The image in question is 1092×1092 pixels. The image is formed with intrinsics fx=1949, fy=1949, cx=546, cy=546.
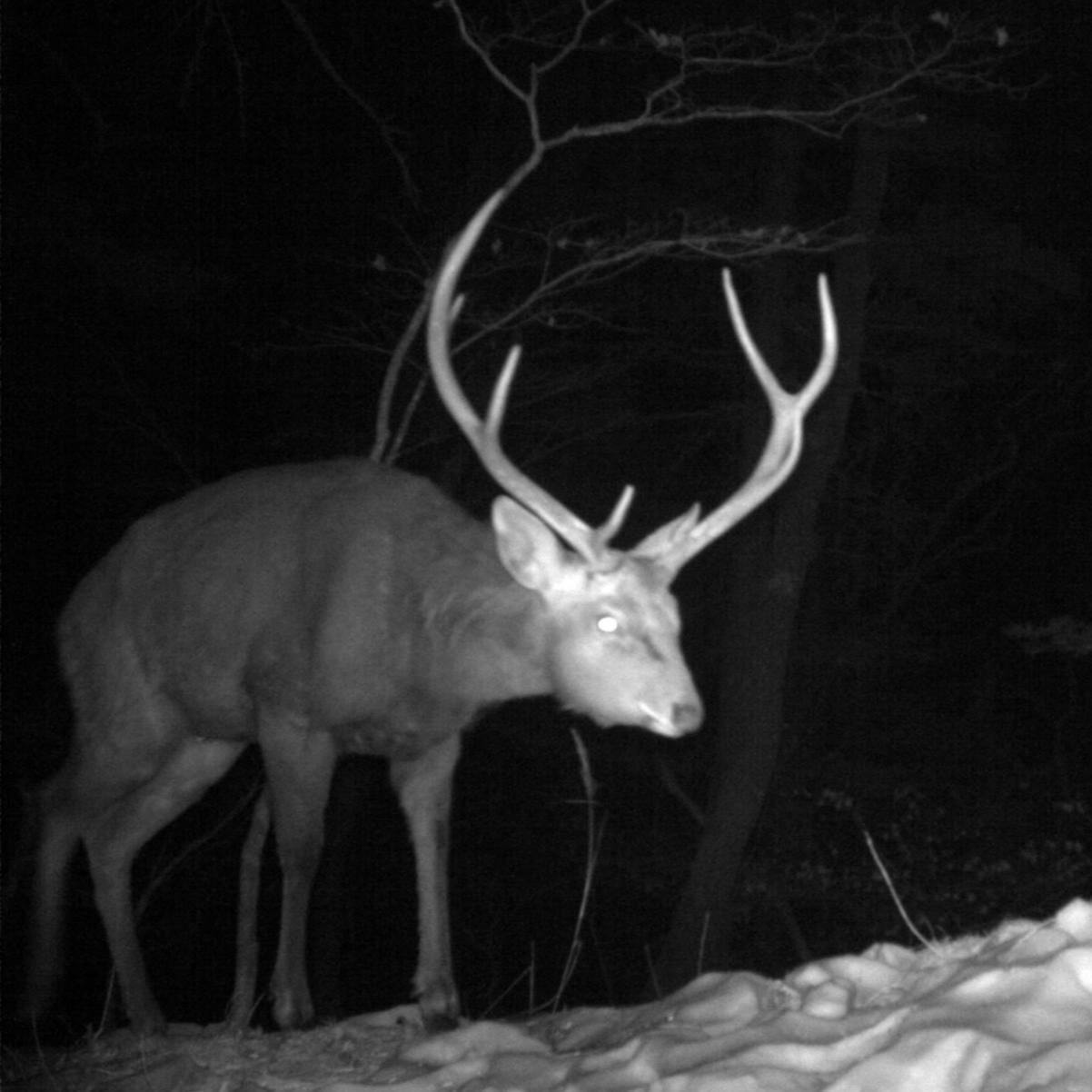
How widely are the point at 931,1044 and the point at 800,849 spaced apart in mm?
14074

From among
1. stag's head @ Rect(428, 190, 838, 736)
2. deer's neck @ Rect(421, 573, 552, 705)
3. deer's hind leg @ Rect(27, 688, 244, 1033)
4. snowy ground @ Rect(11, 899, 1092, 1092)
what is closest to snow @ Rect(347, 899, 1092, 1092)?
snowy ground @ Rect(11, 899, 1092, 1092)

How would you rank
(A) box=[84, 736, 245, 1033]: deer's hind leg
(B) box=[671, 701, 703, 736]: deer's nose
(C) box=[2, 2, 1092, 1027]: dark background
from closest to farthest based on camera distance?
(B) box=[671, 701, 703, 736]: deer's nose < (A) box=[84, 736, 245, 1033]: deer's hind leg < (C) box=[2, 2, 1092, 1027]: dark background

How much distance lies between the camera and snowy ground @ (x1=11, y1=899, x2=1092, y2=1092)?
166 inches

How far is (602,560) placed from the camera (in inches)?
280

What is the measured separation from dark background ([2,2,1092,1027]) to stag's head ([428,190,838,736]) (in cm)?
523

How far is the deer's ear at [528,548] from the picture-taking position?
7.14 metres

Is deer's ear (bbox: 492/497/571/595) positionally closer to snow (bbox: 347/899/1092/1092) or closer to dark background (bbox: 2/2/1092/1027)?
snow (bbox: 347/899/1092/1092)

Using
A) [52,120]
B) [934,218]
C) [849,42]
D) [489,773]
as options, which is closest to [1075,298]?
[934,218]

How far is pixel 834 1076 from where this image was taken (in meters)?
4.44

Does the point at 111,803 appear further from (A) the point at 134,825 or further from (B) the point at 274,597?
(B) the point at 274,597

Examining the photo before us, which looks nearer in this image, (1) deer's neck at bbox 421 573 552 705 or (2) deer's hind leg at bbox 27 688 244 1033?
(1) deer's neck at bbox 421 573 552 705

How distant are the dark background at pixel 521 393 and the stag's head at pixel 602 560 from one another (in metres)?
5.23

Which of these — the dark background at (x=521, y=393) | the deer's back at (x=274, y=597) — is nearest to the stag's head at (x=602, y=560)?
the deer's back at (x=274, y=597)

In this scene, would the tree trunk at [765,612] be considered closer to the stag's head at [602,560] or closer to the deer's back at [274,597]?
the deer's back at [274,597]
